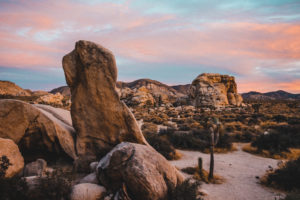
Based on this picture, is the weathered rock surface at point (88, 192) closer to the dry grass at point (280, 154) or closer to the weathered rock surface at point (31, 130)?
the weathered rock surface at point (31, 130)

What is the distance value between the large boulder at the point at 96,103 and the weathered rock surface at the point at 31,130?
27.7 inches

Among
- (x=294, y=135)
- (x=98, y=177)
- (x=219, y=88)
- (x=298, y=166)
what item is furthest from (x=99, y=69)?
(x=219, y=88)

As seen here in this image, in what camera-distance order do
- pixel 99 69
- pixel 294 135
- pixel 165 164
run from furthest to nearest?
pixel 294 135 < pixel 99 69 < pixel 165 164

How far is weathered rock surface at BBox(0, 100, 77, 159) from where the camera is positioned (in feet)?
24.1

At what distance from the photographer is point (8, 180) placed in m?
4.57

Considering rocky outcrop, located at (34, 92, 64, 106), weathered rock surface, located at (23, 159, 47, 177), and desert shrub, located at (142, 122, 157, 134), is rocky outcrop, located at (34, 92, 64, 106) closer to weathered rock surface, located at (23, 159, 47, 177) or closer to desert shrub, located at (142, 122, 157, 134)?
desert shrub, located at (142, 122, 157, 134)

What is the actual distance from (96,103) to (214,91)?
4933cm

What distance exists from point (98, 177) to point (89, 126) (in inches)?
125

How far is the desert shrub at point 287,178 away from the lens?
7.74 metres

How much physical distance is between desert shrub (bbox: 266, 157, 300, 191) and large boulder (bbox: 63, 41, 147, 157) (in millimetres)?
6317

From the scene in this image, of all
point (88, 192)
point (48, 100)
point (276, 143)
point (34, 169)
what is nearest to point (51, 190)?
point (88, 192)

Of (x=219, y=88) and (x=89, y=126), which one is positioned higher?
(x=219, y=88)

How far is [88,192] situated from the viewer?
5180 millimetres

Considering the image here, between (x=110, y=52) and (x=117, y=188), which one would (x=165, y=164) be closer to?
(x=117, y=188)
